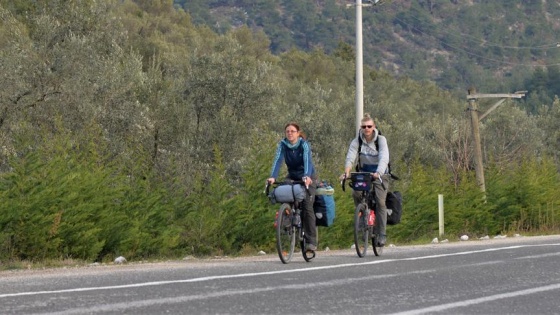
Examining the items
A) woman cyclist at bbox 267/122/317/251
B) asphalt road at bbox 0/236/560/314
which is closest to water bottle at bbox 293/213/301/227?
woman cyclist at bbox 267/122/317/251

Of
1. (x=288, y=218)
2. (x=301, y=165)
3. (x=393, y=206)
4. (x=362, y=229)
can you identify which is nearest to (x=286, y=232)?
(x=288, y=218)

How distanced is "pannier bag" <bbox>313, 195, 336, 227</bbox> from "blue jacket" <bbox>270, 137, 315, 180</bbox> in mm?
539

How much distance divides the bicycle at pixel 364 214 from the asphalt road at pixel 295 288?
1.37 metres

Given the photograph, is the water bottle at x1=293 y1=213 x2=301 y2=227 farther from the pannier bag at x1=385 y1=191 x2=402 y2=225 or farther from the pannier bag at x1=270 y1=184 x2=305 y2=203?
the pannier bag at x1=385 y1=191 x2=402 y2=225

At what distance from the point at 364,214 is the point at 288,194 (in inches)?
66.8

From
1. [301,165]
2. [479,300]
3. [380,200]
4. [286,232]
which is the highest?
[301,165]

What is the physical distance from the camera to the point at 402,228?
24875mm

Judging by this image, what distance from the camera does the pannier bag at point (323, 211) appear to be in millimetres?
14914

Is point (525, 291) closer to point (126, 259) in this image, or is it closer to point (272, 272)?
point (272, 272)

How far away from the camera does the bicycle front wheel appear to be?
556 inches

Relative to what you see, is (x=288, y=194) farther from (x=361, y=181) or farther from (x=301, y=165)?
(x=361, y=181)

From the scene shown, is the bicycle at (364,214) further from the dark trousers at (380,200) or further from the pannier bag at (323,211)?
the pannier bag at (323,211)

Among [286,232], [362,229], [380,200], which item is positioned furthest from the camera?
[380,200]

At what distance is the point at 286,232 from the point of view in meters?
14.4
